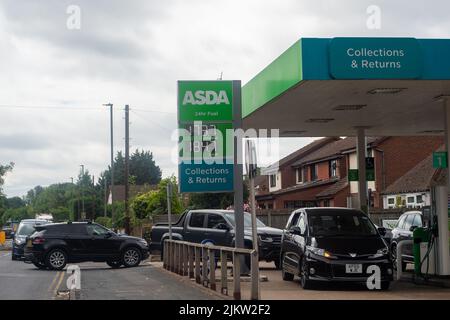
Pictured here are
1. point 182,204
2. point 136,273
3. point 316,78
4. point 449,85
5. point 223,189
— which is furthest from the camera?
point 182,204

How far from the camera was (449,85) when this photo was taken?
51.3ft

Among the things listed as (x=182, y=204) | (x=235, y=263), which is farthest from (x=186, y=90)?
(x=182, y=204)

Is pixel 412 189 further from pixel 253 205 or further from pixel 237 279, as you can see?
pixel 253 205

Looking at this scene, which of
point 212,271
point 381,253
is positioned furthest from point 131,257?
point 381,253

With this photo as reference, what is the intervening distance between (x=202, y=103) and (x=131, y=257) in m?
8.84

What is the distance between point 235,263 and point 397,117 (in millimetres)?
9476

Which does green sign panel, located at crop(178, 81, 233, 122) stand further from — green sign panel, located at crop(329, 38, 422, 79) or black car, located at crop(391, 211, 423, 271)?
black car, located at crop(391, 211, 423, 271)

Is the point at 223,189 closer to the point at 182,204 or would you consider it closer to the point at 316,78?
the point at 316,78

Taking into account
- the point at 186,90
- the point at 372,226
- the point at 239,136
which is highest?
the point at 186,90

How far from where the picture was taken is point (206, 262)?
52.4 feet

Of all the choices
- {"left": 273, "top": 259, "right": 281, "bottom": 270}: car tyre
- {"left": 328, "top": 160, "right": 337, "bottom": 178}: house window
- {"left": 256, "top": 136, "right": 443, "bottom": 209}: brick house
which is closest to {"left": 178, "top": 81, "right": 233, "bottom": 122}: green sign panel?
{"left": 273, "top": 259, "right": 281, "bottom": 270}: car tyre

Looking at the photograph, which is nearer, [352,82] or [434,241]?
[352,82]
